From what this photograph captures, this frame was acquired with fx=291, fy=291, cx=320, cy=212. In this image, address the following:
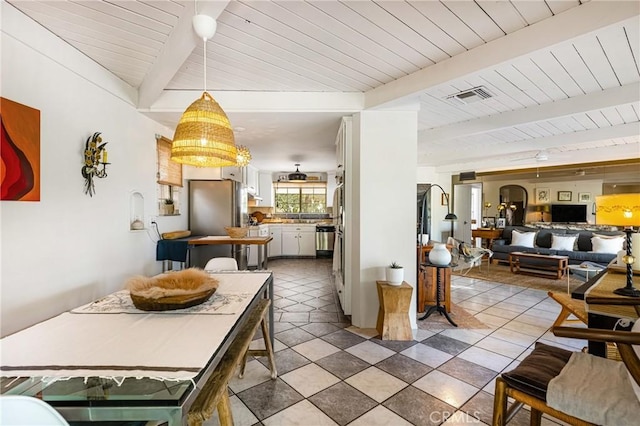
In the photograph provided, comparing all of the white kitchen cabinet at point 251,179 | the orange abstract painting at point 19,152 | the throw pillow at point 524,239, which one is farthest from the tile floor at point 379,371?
the white kitchen cabinet at point 251,179

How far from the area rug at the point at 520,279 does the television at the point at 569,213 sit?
17.4 feet

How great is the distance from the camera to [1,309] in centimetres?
172

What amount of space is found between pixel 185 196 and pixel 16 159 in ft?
8.95

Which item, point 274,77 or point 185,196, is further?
point 185,196

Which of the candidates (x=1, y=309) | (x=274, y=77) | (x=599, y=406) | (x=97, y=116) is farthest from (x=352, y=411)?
(x=97, y=116)

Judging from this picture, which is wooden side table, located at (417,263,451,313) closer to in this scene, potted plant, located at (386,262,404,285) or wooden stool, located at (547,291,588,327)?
potted plant, located at (386,262,404,285)

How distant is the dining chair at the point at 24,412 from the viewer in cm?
68

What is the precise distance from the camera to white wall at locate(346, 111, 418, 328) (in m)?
3.12

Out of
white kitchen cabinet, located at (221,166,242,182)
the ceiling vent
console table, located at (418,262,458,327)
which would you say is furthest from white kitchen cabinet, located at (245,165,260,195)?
the ceiling vent

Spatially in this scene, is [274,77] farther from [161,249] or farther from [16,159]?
[161,249]

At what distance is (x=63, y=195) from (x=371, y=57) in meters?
2.58

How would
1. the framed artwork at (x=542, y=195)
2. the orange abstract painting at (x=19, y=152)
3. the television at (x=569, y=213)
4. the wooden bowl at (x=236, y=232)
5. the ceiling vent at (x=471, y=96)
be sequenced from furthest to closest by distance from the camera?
the framed artwork at (x=542, y=195), the television at (x=569, y=213), the wooden bowl at (x=236, y=232), the ceiling vent at (x=471, y=96), the orange abstract painting at (x=19, y=152)

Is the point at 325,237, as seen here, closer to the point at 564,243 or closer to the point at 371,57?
the point at 564,243

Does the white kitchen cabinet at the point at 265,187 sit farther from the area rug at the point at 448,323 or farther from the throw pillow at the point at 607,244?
the throw pillow at the point at 607,244
